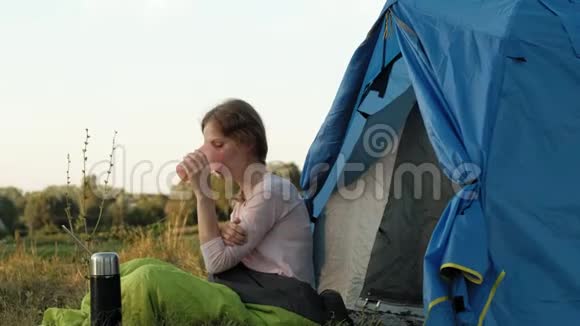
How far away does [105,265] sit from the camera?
3.01 metres

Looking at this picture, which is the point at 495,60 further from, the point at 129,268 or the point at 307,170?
the point at 129,268

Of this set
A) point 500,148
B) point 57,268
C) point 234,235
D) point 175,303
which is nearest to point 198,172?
point 234,235

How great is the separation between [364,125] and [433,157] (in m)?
0.44

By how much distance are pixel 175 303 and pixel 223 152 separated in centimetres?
78

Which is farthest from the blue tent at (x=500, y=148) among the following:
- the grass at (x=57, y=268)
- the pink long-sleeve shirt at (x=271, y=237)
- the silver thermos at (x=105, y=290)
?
the grass at (x=57, y=268)

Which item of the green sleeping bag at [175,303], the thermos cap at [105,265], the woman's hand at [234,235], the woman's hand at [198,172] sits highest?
the woman's hand at [198,172]

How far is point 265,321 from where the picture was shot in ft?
10.9

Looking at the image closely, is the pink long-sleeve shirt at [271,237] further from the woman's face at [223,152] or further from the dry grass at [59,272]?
the dry grass at [59,272]

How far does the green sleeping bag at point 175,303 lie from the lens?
125 inches

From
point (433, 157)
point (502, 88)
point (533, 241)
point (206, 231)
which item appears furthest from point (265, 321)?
point (433, 157)

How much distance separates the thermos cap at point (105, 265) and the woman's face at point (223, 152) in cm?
76

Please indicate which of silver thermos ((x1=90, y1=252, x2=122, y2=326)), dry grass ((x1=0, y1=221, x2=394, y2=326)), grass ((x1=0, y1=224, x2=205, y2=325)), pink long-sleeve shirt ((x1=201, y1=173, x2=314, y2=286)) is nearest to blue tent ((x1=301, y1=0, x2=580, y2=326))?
pink long-sleeve shirt ((x1=201, y1=173, x2=314, y2=286))

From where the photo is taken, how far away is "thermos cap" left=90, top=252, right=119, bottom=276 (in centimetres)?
301

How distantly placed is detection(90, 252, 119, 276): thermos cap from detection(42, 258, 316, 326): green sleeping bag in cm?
17
